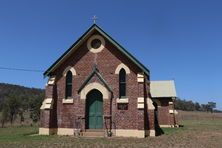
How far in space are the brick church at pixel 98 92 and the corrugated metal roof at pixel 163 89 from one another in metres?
14.6

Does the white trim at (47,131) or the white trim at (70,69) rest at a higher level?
the white trim at (70,69)

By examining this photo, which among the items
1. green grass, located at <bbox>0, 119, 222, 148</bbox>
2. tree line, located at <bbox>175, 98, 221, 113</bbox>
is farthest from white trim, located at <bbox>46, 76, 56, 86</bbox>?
tree line, located at <bbox>175, 98, 221, 113</bbox>

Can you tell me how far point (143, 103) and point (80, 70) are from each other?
6.05 metres

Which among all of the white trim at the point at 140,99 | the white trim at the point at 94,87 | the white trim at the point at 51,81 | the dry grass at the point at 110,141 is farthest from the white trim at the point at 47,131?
the white trim at the point at 140,99

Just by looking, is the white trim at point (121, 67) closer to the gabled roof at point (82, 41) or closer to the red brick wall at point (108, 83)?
the red brick wall at point (108, 83)

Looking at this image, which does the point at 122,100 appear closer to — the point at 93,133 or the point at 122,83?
the point at 122,83

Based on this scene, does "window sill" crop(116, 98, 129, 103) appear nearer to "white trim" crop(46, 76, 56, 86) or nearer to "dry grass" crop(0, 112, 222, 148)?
"dry grass" crop(0, 112, 222, 148)

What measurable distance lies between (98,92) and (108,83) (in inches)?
44.8

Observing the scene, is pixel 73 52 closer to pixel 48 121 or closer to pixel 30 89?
pixel 48 121

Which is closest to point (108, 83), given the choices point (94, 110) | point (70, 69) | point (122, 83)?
point (122, 83)

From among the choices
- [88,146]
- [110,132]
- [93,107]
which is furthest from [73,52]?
[88,146]

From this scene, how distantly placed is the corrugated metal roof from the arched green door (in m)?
15.6

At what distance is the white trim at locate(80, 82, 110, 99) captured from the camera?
2194 centimetres

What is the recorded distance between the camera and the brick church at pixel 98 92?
21.3 meters
